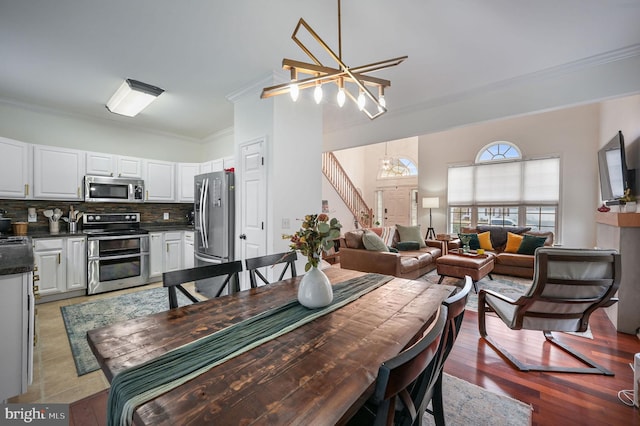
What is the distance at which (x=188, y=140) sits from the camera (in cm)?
553

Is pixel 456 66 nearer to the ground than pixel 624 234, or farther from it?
farther from it

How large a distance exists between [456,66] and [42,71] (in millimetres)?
4324

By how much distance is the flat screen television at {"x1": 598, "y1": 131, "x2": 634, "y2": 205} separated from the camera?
10.8 feet

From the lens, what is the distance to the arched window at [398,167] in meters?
8.32

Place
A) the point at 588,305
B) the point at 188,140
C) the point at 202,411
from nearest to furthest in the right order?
the point at 202,411
the point at 588,305
the point at 188,140

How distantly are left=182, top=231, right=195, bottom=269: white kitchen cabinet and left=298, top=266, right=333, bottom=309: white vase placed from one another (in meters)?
3.76

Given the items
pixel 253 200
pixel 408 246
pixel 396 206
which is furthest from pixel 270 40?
pixel 396 206

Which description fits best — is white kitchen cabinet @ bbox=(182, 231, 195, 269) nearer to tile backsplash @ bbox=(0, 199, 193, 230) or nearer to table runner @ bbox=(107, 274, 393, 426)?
tile backsplash @ bbox=(0, 199, 193, 230)

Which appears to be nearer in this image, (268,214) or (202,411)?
(202,411)

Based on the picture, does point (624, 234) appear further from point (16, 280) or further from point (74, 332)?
point (74, 332)

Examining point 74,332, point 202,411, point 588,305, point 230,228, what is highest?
point 230,228

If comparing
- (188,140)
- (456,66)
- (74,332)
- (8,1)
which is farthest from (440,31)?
(188,140)

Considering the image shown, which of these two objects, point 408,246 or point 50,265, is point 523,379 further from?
point 50,265

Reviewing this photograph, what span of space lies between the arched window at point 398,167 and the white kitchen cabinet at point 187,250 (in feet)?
18.9
